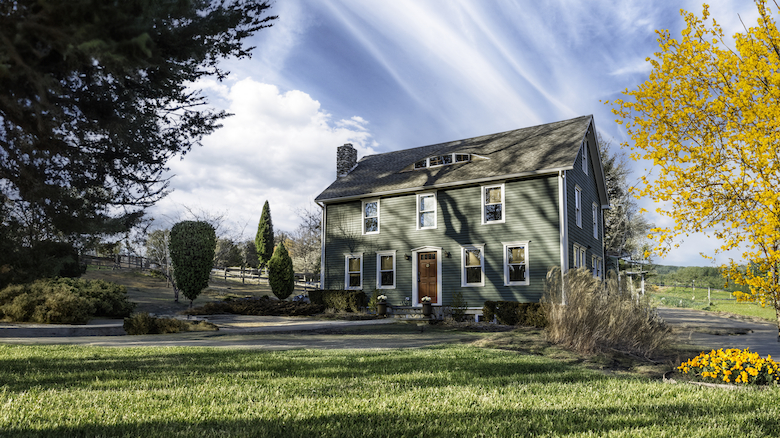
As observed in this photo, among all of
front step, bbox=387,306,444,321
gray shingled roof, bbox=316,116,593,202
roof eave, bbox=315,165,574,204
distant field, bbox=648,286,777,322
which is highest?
gray shingled roof, bbox=316,116,593,202

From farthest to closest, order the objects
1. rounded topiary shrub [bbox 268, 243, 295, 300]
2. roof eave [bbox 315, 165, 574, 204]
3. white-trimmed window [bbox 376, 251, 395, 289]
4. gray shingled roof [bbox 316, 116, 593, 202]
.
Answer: rounded topiary shrub [bbox 268, 243, 295, 300], white-trimmed window [bbox 376, 251, 395, 289], gray shingled roof [bbox 316, 116, 593, 202], roof eave [bbox 315, 165, 574, 204]

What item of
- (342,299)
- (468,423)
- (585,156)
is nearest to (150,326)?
(342,299)

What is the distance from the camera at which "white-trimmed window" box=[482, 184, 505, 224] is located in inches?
749

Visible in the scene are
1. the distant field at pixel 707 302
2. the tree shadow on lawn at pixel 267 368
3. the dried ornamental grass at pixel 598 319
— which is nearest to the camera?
the tree shadow on lawn at pixel 267 368

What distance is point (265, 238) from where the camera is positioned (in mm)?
48625

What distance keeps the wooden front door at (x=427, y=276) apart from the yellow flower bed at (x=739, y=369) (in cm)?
1363

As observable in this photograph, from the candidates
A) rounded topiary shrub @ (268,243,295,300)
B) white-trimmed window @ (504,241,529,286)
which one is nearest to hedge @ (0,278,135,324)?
rounded topiary shrub @ (268,243,295,300)

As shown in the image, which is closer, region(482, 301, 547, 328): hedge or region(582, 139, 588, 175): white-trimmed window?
region(482, 301, 547, 328): hedge

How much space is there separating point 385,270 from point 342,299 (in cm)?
221

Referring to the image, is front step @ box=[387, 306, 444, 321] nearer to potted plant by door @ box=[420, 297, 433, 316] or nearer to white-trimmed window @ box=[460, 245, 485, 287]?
potted plant by door @ box=[420, 297, 433, 316]

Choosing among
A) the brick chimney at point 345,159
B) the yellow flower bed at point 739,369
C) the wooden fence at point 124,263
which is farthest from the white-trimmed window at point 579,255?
the wooden fence at point 124,263

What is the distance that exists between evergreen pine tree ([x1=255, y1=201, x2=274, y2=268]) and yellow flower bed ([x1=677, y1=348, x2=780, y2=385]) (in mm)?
44460

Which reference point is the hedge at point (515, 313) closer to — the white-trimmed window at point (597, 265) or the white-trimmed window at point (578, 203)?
the white-trimmed window at point (578, 203)

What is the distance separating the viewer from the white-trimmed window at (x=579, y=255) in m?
19.0
